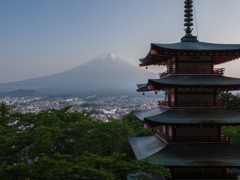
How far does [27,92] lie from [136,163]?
608 feet

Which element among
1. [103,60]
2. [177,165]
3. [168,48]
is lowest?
[177,165]

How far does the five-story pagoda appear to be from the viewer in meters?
10.6

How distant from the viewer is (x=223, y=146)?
11.4 meters

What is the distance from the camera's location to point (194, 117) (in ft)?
37.0

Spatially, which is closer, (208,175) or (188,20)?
(208,175)

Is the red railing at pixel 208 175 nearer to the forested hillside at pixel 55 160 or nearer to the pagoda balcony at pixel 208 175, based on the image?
the pagoda balcony at pixel 208 175

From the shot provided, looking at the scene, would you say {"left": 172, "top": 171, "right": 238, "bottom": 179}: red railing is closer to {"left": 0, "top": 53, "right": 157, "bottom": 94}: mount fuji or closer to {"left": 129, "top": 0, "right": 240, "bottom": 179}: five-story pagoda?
{"left": 129, "top": 0, "right": 240, "bottom": 179}: five-story pagoda

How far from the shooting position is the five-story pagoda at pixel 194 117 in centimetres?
1063

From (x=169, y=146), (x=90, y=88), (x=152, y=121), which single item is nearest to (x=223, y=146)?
(x=169, y=146)

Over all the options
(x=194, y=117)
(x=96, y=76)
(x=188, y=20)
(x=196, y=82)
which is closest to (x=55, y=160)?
(x=194, y=117)

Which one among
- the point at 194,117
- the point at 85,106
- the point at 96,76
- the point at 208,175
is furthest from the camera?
the point at 96,76

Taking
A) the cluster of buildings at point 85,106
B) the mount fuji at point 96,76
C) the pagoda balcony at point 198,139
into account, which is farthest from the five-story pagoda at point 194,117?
the mount fuji at point 96,76

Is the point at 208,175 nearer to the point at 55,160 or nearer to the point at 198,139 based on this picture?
the point at 198,139

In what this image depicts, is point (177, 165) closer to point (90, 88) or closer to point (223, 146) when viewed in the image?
point (223, 146)
